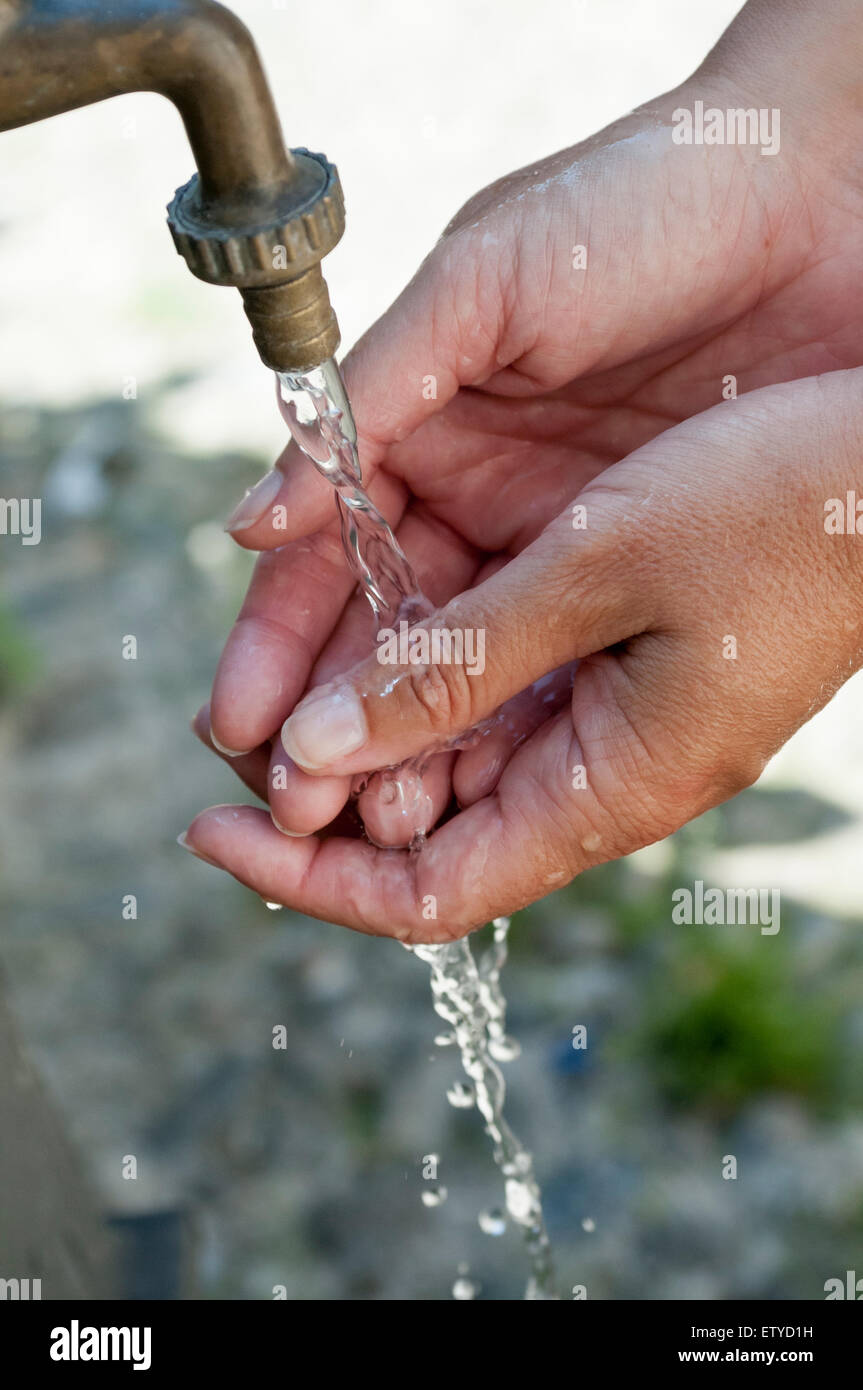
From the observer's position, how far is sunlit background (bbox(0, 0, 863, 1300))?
218 centimetres

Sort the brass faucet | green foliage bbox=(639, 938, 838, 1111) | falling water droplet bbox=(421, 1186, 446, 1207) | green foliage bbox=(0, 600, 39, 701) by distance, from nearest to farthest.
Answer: the brass faucet → falling water droplet bbox=(421, 1186, 446, 1207) → green foliage bbox=(639, 938, 838, 1111) → green foliage bbox=(0, 600, 39, 701)

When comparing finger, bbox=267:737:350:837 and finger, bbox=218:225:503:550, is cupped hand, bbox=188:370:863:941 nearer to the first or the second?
finger, bbox=267:737:350:837

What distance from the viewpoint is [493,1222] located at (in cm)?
Answer: 217

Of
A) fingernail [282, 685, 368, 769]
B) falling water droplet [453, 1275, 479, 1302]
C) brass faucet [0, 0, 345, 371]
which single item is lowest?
falling water droplet [453, 1275, 479, 1302]

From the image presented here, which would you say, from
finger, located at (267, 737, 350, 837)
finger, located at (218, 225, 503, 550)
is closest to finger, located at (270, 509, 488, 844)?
finger, located at (267, 737, 350, 837)

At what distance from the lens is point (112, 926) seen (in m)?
2.75

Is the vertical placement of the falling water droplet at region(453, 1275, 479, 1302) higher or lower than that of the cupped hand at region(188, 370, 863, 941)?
lower

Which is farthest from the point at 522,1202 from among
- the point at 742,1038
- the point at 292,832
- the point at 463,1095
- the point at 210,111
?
the point at 210,111

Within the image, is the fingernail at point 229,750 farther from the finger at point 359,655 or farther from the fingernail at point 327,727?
the fingernail at point 327,727

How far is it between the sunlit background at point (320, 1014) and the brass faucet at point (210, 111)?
A: 1075 millimetres

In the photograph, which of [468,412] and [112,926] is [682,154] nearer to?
[468,412]

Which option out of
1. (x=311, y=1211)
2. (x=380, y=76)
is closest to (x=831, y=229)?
(x=311, y=1211)

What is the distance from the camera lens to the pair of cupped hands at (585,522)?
4.67ft
